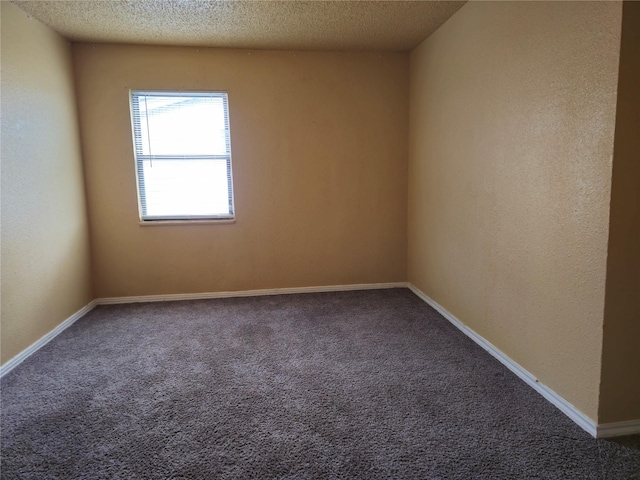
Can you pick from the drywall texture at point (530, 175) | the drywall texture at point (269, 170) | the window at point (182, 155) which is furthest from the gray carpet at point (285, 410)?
the window at point (182, 155)

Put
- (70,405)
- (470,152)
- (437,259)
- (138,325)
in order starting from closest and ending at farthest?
1. (70,405)
2. (470,152)
3. (138,325)
4. (437,259)

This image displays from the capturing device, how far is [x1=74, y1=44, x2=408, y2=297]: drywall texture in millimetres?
3516

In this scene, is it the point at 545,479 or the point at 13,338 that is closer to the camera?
the point at 545,479

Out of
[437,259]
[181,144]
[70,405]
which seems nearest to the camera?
[70,405]

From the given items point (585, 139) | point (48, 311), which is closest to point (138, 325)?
point (48, 311)

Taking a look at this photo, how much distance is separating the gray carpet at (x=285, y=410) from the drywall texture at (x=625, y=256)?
213mm

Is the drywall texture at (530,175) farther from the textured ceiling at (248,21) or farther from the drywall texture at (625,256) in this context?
the textured ceiling at (248,21)

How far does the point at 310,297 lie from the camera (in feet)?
12.6

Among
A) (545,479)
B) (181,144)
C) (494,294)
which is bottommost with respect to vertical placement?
(545,479)

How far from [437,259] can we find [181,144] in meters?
2.75

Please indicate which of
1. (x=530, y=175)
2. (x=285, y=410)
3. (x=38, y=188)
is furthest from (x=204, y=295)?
(x=530, y=175)

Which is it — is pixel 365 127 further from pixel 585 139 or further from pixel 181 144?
pixel 585 139

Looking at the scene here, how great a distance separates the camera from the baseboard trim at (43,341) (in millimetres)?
2398

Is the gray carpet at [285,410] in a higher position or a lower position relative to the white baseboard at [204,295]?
lower
